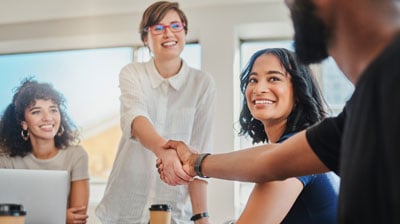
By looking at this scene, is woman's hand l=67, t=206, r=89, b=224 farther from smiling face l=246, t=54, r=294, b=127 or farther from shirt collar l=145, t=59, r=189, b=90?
smiling face l=246, t=54, r=294, b=127

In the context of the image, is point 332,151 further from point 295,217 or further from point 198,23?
point 198,23

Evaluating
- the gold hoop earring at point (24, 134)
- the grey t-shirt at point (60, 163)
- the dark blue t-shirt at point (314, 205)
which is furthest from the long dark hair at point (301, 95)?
the gold hoop earring at point (24, 134)

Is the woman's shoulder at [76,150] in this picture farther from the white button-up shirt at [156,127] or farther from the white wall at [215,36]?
the white wall at [215,36]

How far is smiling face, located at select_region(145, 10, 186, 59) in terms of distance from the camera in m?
2.25

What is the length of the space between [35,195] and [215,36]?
1.20m

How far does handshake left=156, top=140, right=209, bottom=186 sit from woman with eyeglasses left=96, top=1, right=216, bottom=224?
261 millimetres

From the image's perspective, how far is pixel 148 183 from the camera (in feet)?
7.32

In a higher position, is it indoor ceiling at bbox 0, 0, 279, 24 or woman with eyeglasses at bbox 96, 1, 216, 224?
indoor ceiling at bbox 0, 0, 279, 24

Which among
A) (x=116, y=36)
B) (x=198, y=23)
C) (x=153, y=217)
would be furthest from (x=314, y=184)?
(x=116, y=36)

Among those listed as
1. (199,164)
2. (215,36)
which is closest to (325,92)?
(215,36)

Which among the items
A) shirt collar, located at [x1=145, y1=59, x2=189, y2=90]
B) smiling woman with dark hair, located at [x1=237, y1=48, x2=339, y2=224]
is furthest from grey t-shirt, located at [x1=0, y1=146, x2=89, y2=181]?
smiling woman with dark hair, located at [x1=237, y1=48, x2=339, y2=224]

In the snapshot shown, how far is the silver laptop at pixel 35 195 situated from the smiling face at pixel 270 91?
0.76 metres

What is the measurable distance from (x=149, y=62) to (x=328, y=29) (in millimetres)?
1503

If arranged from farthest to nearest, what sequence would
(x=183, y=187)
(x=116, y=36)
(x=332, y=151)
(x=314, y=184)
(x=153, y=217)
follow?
Answer: (x=116, y=36) < (x=183, y=187) < (x=153, y=217) < (x=314, y=184) < (x=332, y=151)
